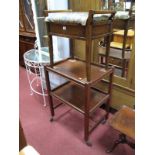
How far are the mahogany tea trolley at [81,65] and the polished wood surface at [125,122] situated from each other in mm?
218

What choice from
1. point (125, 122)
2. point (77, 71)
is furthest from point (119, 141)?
point (77, 71)

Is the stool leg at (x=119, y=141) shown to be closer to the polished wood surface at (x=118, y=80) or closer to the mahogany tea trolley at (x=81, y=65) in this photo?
the mahogany tea trolley at (x=81, y=65)

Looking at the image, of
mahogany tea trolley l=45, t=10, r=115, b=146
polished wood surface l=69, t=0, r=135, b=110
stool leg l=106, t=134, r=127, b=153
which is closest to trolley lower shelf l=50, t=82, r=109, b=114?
mahogany tea trolley l=45, t=10, r=115, b=146

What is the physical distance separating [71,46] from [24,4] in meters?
1.54

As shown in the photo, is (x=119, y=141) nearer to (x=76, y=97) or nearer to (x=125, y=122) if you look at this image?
(x=125, y=122)

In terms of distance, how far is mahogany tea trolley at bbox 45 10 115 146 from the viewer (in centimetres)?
108

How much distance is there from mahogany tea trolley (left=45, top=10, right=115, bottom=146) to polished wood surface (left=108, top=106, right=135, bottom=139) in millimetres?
218

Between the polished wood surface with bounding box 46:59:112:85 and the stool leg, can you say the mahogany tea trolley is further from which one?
the stool leg

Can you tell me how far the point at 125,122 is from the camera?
4.25 ft
